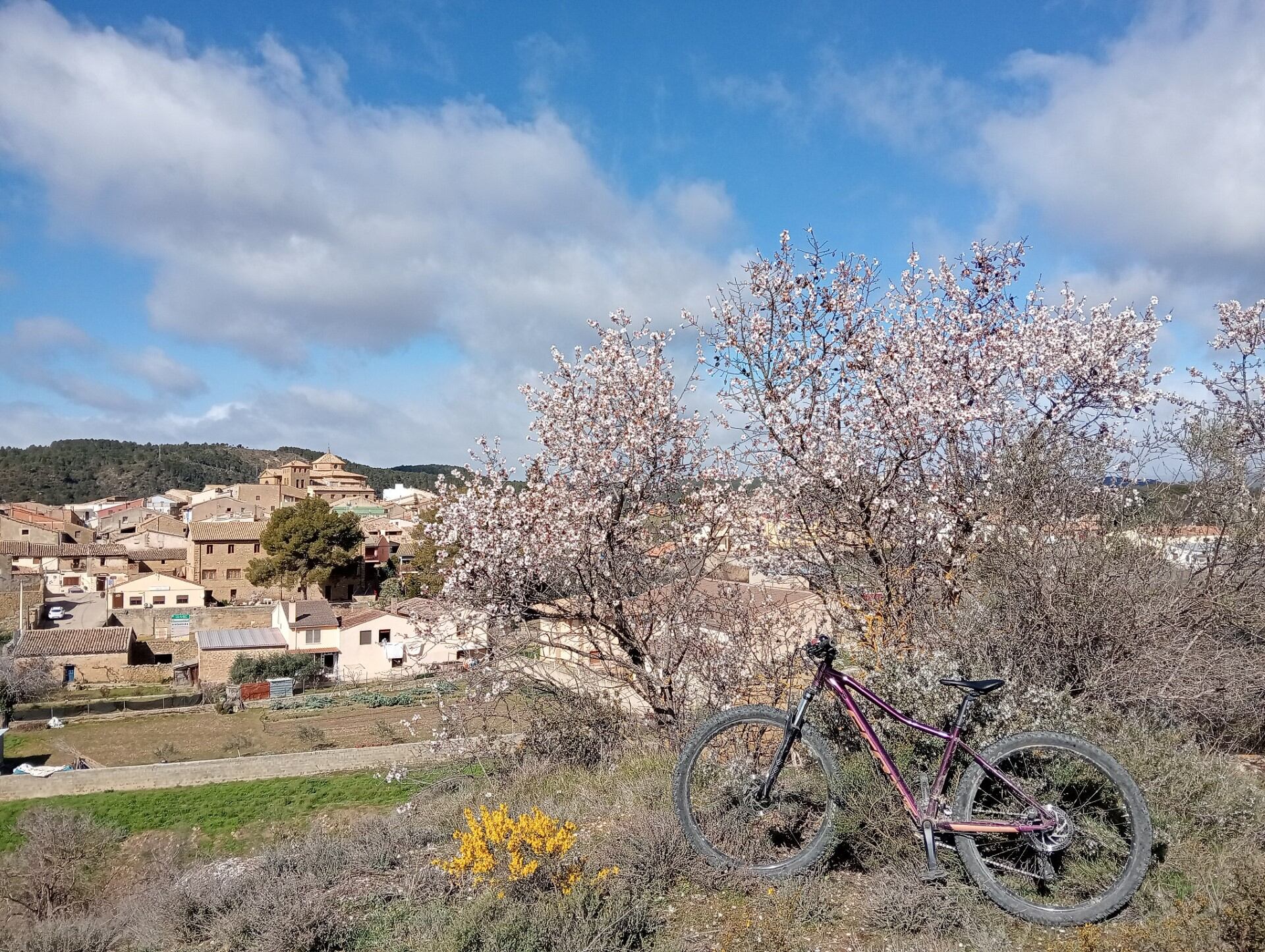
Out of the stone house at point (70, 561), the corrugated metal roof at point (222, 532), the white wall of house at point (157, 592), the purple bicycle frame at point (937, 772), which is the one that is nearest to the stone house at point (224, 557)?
the corrugated metal roof at point (222, 532)

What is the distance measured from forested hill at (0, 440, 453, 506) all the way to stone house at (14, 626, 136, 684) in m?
60.2

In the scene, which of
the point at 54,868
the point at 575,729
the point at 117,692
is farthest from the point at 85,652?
the point at 575,729

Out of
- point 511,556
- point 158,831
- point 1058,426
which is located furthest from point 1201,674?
point 158,831

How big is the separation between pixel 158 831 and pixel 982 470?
806 inches

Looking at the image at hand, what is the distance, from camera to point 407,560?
189 feet

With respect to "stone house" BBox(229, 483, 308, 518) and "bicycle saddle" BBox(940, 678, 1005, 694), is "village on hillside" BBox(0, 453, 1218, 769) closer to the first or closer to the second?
"stone house" BBox(229, 483, 308, 518)

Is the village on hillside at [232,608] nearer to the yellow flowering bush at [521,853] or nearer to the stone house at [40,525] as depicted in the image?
the stone house at [40,525]

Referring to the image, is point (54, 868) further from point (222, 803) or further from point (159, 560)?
point (159, 560)

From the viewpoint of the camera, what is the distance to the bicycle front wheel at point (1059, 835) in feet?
11.8

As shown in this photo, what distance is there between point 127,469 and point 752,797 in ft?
425

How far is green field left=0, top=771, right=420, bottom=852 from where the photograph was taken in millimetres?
20109

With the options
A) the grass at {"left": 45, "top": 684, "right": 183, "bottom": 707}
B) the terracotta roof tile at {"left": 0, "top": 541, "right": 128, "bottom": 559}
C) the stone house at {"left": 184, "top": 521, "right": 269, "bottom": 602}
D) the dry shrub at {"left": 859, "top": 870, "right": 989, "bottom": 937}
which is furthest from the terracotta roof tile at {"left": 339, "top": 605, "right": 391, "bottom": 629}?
the dry shrub at {"left": 859, "top": 870, "right": 989, "bottom": 937}

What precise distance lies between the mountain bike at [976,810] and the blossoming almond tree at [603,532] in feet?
9.62

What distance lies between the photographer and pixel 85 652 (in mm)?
40500
